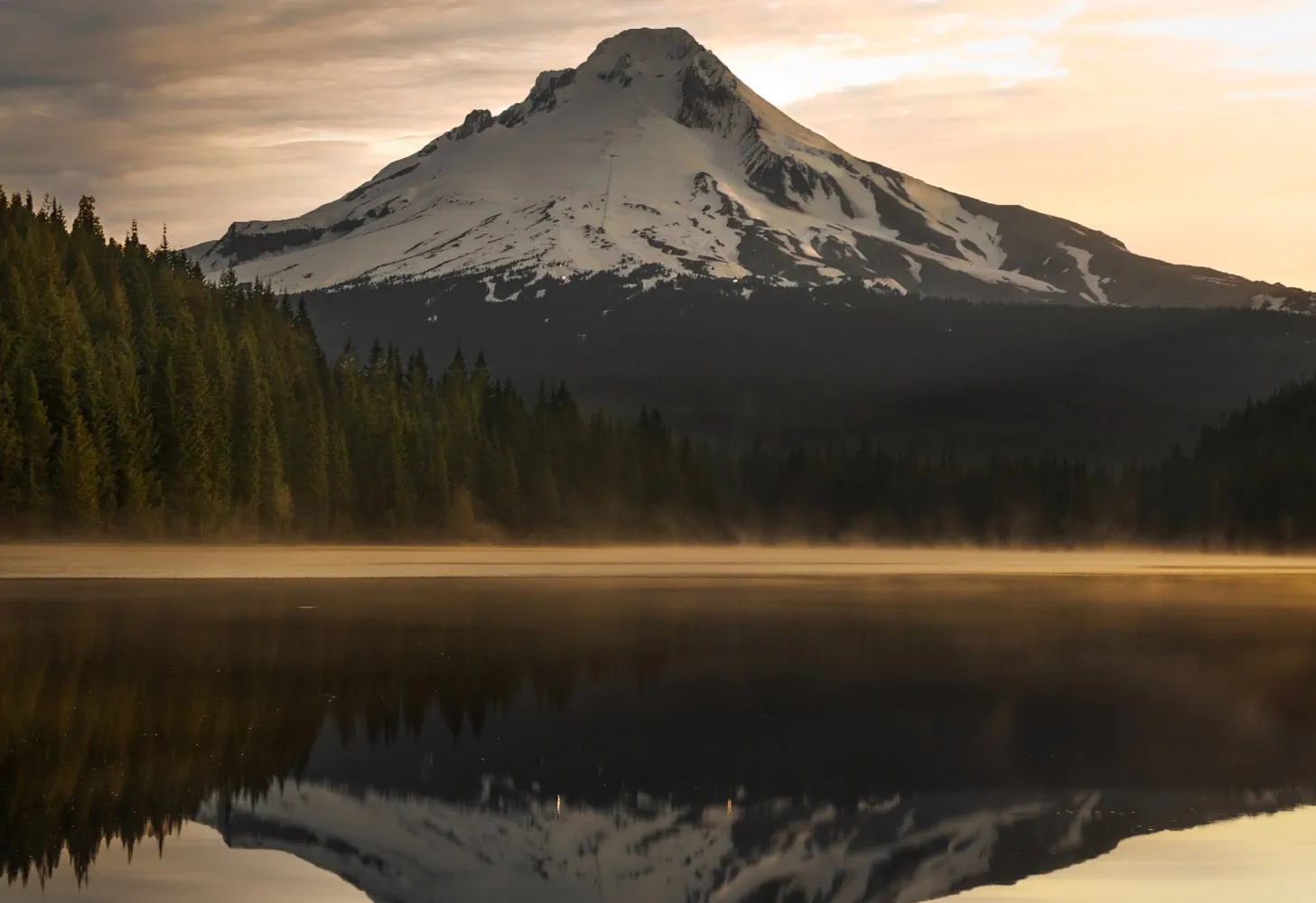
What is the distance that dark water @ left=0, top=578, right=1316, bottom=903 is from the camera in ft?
69.1

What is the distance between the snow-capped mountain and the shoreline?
55812 millimetres

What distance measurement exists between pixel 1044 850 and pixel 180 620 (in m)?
32.0

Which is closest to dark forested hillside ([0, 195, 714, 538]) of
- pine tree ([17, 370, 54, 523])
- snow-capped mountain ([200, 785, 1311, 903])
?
pine tree ([17, 370, 54, 523])

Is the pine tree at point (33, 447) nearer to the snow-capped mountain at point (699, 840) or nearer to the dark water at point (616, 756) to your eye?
the dark water at point (616, 756)

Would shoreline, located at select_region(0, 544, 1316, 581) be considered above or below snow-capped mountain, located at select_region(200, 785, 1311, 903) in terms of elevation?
below

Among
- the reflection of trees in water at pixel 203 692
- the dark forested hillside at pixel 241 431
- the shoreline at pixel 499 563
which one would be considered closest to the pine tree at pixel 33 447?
the dark forested hillside at pixel 241 431

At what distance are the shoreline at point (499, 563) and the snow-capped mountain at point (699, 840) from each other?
55.8m

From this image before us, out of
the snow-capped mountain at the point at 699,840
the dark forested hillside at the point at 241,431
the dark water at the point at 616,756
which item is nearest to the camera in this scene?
the snow-capped mountain at the point at 699,840

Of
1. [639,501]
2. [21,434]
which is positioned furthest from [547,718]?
[639,501]

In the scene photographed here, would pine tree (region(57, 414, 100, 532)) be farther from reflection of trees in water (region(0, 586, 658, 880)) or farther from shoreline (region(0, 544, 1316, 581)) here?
reflection of trees in water (region(0, 586, 658, 880))

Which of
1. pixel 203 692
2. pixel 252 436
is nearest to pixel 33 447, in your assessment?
pixel 252 436

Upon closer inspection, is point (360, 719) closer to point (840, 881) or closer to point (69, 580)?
point (840, 881)

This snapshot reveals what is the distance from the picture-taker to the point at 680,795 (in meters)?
24.7

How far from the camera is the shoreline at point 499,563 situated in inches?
3280
